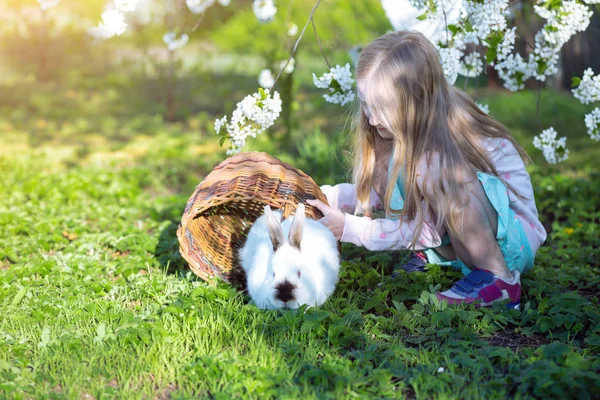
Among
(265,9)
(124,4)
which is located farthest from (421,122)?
(265,9)

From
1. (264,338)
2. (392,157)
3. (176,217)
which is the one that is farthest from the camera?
(176,217)

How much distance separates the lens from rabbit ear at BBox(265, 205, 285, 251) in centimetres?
280

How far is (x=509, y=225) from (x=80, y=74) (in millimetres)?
7172

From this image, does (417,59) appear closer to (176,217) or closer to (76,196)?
(176,217)

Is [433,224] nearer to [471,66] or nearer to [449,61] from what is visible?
[449,61]

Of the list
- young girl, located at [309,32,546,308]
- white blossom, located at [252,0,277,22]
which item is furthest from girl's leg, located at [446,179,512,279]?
white blossom, located at [252,0,277,22]

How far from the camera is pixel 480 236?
2.87 meters

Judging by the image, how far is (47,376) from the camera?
7.39ft

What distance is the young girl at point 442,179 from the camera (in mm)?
2832

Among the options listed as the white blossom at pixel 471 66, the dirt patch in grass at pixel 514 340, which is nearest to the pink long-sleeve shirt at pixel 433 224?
the dirt patch in grass at pixel 514 340

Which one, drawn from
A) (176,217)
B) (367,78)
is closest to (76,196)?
(176,217)

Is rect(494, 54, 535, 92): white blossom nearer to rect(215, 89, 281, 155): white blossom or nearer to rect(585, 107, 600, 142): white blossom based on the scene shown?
rect(585, 107, 600, 142): white blossom

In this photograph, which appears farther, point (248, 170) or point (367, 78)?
point (248, 170)

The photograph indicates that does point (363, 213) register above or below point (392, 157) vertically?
below
